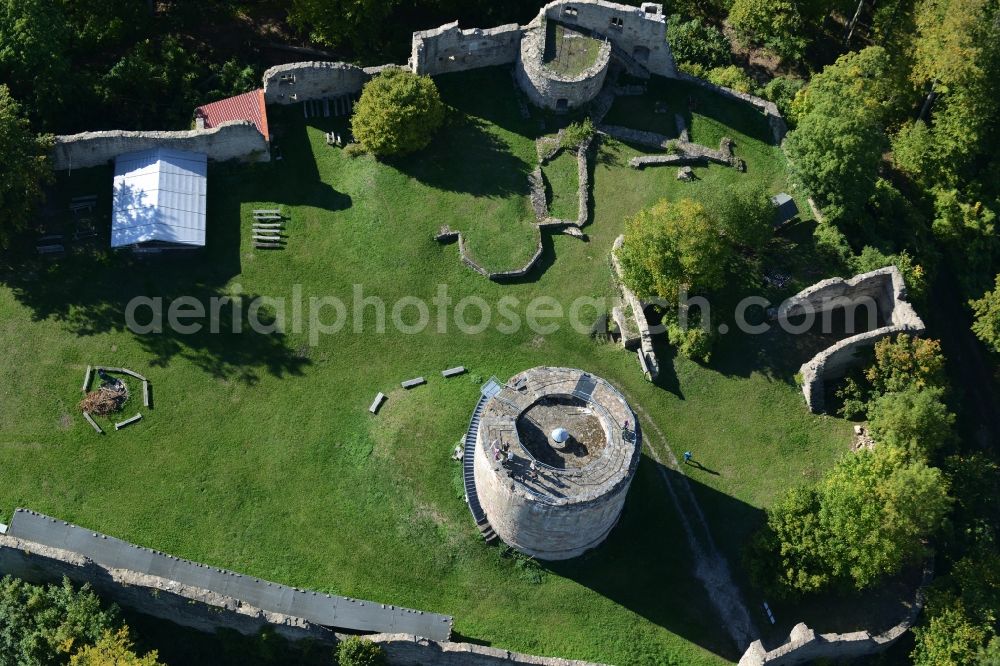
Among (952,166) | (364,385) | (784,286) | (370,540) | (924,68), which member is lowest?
(370,540)

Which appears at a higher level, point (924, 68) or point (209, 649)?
point (924, 68)

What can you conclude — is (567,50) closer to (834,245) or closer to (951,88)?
(834,245)

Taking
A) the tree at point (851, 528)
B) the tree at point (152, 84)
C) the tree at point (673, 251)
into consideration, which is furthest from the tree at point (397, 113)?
the tree at point (851, 528)

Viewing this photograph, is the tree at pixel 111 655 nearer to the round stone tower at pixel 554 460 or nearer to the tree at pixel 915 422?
the round stone tower at pixel 554 460

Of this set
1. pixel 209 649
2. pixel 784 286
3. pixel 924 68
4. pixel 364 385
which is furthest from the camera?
pixel 924 68

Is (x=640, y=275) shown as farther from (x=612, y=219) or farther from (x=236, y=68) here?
(x=236, y=68)

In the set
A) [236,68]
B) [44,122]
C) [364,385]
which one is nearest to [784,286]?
[364,385]

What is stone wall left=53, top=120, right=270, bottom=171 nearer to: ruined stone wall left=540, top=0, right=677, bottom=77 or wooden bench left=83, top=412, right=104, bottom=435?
wooden bench left=83, top=412, right=104, bottom=435
